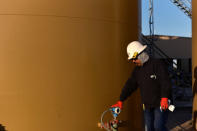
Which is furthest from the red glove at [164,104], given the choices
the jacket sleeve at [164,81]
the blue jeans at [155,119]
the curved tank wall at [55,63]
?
the curved tank wall at [55,63]

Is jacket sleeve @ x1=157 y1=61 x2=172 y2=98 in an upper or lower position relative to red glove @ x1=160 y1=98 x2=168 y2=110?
upper

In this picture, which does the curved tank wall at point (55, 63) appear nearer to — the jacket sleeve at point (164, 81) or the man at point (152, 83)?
the man at point (152, 83)

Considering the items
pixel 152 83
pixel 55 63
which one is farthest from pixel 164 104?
pixel 55 63

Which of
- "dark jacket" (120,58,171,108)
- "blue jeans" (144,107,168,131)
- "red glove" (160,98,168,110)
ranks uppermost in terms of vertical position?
"dark jacket" (120,58,171,108)

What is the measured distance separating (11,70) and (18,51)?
32 centimetres

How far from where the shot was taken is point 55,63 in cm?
422

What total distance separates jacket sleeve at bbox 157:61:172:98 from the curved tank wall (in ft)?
4.23

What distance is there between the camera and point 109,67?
15.1 feet

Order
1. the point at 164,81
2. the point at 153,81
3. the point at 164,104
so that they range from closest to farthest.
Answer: the point at 164,104 < the point at 164,81 < the point at 153,81

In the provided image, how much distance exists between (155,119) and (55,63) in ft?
5.92

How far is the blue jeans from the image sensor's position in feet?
11.4

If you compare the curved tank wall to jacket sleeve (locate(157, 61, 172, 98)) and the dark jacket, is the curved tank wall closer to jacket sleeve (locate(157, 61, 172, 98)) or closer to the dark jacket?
the dark jacket

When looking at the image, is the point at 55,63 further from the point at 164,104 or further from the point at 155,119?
the point at 164,104

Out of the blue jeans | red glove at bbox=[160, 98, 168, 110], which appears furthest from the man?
red glove at bbox=[160, 98, 168, 110]
